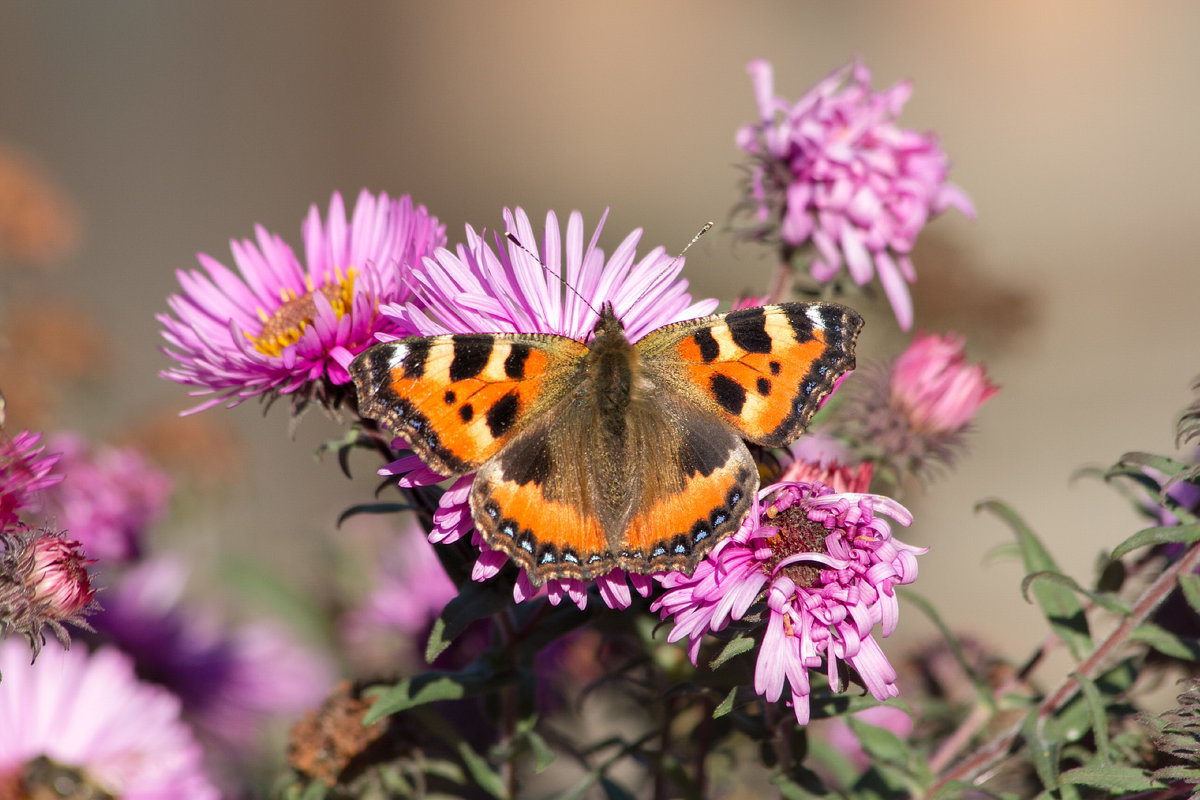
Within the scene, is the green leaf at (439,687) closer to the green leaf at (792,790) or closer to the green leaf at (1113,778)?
the green leaf at (792,790)

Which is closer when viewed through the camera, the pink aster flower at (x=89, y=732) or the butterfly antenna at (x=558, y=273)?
the butterfly antenna at (x=558, y=273)

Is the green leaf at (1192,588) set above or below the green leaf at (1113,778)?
above

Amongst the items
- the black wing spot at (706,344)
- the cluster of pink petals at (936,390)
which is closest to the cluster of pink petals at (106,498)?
the black wing spot at (706,344)

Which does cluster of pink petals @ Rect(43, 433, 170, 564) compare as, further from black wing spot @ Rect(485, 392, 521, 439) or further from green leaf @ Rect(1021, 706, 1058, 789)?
green leaf @ Rect(1021, 706, 1058, 789)

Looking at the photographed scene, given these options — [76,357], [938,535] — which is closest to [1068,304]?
[938,535]

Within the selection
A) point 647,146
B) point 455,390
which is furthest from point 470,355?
point 647,146

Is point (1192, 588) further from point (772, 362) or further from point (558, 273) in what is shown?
point (558, 273)

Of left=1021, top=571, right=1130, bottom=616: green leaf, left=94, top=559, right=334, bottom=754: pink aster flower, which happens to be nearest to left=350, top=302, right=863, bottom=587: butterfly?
left=1021, top=571, right=1130, bottom=616: green leaf

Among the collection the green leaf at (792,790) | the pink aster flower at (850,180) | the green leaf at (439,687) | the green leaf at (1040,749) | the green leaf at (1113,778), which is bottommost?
the green leaf at (1113,778)
